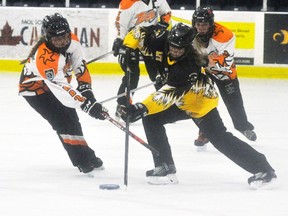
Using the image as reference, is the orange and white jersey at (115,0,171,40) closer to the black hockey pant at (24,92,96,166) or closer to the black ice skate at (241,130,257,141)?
the black ice skate at (241,130,257,141)

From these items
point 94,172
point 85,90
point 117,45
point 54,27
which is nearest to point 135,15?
point 117,45

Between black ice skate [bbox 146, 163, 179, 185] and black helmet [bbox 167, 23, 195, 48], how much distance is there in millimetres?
677

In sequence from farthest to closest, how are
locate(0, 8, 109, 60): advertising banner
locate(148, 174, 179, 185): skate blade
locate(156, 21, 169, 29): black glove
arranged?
locate(0, 8, 109, 60): advertising banner → locate(156, 21, 169, 29): black glove → locate(148, 174, 179, 185): skate blade

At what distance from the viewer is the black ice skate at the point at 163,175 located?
4840 mm

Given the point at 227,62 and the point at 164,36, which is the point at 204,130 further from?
the point at 227,62

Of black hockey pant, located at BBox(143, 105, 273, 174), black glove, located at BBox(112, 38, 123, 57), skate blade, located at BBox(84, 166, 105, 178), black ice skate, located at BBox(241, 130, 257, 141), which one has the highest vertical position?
black glove, located at BBox(112, 38, 123, 57)

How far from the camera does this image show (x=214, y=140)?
189 inches

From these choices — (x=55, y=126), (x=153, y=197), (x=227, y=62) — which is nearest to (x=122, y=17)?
(x=227, y=62)

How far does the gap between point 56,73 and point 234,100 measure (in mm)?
1667

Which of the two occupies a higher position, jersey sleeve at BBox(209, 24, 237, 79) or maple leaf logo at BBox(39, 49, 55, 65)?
maple leaf logo at BBox(39, 49, 55, 65)

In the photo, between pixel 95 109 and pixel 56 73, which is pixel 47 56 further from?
pixel 95 109

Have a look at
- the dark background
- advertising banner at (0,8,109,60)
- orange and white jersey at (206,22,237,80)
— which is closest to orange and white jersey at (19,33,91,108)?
orange and white jersey at (206,22,237,80)

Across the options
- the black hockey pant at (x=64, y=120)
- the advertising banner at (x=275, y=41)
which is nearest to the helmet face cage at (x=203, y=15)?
the black hockey pant at (x=64, y=120)

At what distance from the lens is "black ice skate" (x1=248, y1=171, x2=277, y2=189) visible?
4711mm
